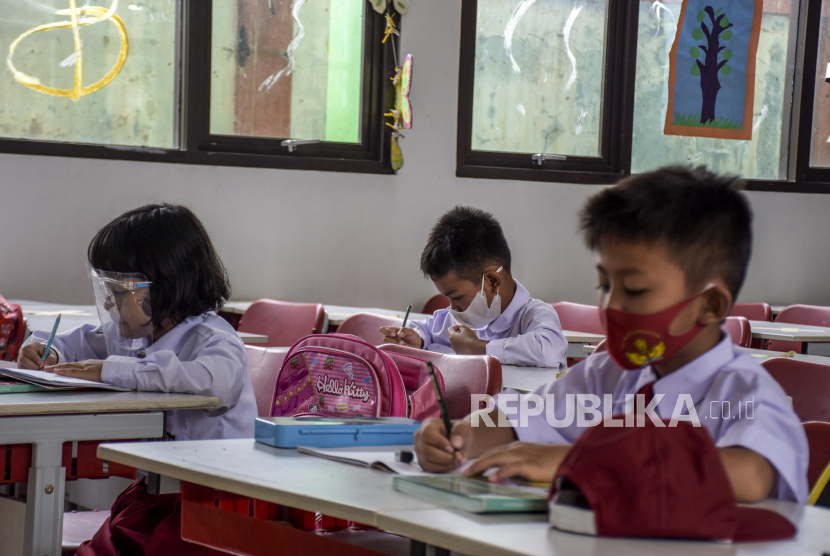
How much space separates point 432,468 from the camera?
1.17 metres

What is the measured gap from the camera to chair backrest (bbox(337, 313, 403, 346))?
9.76 ft

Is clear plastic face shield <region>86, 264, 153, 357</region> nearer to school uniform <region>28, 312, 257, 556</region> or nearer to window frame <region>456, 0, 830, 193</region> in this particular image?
school uniform <region>28, 312, 257, 556</region>

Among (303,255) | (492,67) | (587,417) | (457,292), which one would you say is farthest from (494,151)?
(587,417)

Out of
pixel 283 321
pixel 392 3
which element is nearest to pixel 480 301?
pixel 283 321

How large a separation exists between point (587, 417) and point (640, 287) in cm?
28

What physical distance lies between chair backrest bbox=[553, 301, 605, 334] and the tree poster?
183 cm

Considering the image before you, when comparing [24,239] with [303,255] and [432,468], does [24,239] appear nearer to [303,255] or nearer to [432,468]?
[303,255]

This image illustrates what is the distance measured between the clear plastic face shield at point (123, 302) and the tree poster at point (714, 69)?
3.98 metres

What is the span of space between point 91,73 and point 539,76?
2298mm

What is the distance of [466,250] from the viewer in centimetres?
287

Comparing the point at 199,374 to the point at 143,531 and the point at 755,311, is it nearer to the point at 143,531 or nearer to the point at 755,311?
the point at 143,531

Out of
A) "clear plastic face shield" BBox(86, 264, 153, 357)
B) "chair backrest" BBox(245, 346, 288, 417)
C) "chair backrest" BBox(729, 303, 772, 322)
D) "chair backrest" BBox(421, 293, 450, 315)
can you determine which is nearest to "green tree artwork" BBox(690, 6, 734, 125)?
"chair backrest" BBox(729, 303, 772, 322)

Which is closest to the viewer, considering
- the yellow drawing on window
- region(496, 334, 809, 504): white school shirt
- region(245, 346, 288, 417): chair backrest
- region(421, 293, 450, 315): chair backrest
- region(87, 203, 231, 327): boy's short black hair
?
region(496, 334, 809, 504): white school shirt

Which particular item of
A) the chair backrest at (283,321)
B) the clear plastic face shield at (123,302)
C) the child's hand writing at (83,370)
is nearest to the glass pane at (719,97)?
the chair backrest at (283,321)
